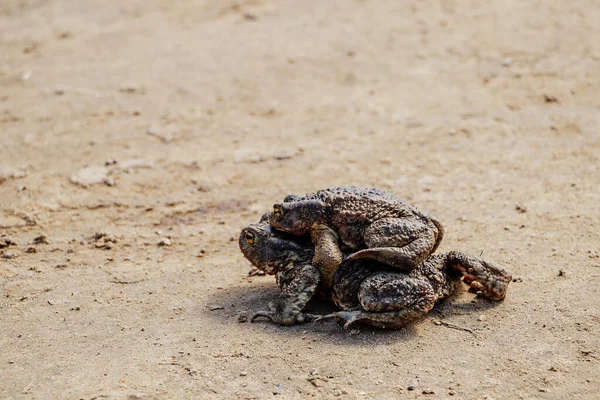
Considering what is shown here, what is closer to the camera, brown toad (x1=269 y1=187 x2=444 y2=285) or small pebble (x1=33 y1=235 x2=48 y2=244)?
brown toad (x1=269 y1=187 x2=444 y2=285)

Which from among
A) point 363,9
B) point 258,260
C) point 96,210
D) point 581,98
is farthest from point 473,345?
point 363,9

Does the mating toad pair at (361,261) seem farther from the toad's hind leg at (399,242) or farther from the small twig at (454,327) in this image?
the small twig at (454,327)

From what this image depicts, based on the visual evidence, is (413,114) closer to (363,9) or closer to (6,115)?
(363,9)

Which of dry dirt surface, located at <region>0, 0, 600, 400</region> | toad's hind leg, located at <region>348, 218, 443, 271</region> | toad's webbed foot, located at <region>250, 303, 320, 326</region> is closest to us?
dry dirt surface, located at <region>0, 0, 600, 400</region>

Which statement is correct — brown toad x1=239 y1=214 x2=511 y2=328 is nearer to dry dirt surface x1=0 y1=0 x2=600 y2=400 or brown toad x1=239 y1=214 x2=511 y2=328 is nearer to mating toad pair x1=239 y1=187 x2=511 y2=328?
mating toad pair x1=239 y1=187 x2=511 y2=328

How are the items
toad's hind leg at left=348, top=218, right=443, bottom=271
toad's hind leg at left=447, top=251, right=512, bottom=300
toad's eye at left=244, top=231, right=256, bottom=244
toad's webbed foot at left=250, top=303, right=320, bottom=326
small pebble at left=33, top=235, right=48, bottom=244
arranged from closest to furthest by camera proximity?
toad's hind leg at left=348, top=218, right=443, bottom=271 < toad's webbed foot at left=250, top=303, right=320, bottom=326 < toad's hind leg at left=447, top=251, right=512, bottom=300 < toad's eye at left=244, top=231, right=256, bottom=244 < small pebble at left=33, top=235, right=48, bottom=244

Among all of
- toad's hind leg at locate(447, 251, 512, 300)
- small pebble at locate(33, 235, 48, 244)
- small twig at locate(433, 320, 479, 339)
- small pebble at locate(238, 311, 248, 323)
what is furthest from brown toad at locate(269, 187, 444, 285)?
small pebble at locate(33, 235, 48, 244)

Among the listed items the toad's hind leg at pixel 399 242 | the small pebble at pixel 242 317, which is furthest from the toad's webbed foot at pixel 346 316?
the small pebble at pixel 242 317

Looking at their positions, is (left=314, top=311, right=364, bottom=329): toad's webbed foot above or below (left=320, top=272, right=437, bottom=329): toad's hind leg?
below
